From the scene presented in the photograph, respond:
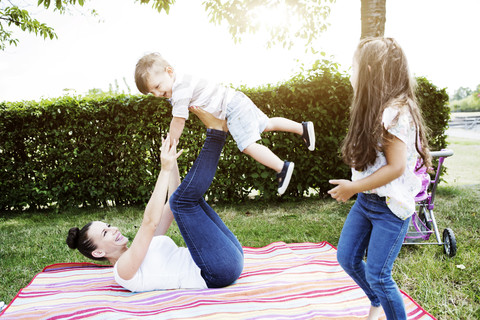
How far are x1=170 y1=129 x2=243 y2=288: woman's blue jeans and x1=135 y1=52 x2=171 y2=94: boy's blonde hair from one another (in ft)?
2.99

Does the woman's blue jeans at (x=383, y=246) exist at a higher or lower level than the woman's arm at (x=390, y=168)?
lower

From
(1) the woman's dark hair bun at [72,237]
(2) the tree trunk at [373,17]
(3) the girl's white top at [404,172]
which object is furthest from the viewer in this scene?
(2) the tree trunk at [373,17]

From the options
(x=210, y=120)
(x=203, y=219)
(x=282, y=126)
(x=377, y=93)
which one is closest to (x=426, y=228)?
(x=282, y=126)

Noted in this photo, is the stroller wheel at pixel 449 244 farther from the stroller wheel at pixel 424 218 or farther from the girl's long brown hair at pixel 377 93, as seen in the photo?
the girl's long brown hair at pixel 377 93

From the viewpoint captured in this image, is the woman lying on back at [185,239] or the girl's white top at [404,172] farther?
the woman lying on back at [185,239]

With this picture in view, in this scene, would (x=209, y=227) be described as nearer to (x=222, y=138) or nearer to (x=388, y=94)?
(x=222, y=138)

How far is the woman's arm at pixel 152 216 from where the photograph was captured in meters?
2.51

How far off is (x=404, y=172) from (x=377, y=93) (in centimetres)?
52

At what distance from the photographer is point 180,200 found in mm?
2695

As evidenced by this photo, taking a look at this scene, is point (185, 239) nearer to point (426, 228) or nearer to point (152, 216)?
point (152, 216)

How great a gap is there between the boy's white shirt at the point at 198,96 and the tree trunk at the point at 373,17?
3.41 metres

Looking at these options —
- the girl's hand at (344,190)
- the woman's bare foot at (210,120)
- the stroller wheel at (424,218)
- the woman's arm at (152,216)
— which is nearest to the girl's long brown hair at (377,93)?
the girl's hand at (344,190)

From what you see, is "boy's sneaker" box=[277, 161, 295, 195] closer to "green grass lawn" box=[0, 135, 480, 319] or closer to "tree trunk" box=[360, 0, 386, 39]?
"green grass lawn" box=[0, 135, 480, 319]

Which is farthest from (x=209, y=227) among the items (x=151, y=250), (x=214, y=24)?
(x=214, y=24)
